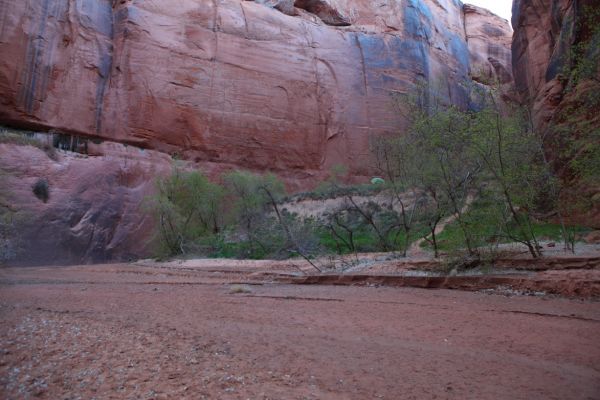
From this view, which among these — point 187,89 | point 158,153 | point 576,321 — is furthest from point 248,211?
point 576,321

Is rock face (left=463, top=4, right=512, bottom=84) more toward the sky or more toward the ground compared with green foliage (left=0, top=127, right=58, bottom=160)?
more toward the sky

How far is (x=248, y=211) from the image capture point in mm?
23250

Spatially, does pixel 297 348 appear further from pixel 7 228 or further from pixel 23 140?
pixel 23 140

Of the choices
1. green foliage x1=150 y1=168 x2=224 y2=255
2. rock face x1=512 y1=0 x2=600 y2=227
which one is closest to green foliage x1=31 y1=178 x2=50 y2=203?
green foliage x1=150 y1=168 x2=224 y2=255

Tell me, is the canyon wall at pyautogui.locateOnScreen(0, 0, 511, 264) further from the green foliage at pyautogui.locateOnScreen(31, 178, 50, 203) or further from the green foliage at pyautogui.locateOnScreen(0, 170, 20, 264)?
the green foliage at pyautogui.locateOnScreen(0, 170, 20, 264)

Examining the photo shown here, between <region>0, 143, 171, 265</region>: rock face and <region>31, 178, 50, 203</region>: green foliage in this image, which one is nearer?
<region>0, 143, 171, 265</region>: rock face

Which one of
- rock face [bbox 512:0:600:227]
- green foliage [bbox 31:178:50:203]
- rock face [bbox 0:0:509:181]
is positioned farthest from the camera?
rock face [bbox 0:0:509:181]

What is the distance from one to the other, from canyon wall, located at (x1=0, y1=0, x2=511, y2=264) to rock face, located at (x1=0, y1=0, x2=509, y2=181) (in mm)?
83

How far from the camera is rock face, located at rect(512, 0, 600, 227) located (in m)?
10.5

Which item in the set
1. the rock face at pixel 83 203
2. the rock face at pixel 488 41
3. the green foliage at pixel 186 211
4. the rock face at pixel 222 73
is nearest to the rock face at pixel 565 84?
the rock face at pixel 222 73

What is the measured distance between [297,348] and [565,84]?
19024 millimetres

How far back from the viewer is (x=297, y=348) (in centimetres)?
493

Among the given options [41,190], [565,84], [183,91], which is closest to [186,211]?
[41,190]

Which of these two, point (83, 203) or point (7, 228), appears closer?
point (7, 228)
